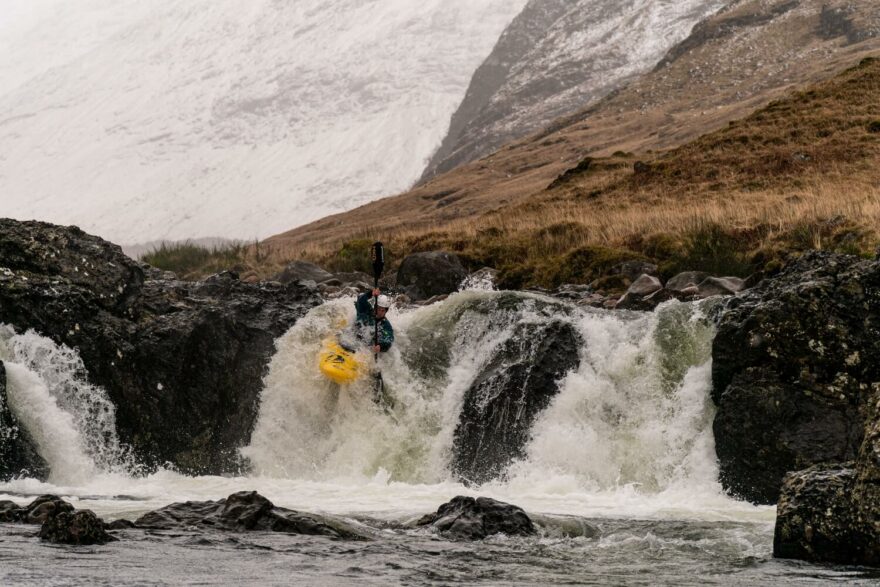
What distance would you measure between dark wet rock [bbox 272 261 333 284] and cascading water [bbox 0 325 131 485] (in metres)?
10.9

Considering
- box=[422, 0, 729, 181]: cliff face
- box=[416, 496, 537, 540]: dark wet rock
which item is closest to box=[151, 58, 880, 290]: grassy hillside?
box=[416, 496, 537, 540]: dark wet rock

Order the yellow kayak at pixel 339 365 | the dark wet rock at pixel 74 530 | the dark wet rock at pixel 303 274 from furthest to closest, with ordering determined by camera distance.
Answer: the dark wet rock at pixel 303 274, the yellow kayak at pixel 339 365, the dark wet rock at pixel 74 530

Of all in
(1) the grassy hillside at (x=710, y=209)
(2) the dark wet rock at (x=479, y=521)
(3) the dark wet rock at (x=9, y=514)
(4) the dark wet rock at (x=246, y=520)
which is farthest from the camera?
(1) the grassy hillside at (x=710, y=209)

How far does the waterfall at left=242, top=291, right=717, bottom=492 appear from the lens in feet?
56.1

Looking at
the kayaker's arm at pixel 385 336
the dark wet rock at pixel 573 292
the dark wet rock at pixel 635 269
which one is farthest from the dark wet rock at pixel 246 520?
the dark wet rock at pixel 635 269

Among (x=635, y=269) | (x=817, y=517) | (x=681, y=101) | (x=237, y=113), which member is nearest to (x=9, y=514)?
(x=817, y=517)

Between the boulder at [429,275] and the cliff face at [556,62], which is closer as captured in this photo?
the boulder at [429,275]

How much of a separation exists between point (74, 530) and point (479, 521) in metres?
4.20

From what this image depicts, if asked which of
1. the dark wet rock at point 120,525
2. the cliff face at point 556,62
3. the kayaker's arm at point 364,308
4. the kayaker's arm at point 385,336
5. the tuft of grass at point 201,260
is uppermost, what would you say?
the cliff face at point 556,62

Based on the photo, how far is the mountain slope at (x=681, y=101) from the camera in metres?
65.2

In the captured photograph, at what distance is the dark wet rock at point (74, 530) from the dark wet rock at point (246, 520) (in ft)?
3.50

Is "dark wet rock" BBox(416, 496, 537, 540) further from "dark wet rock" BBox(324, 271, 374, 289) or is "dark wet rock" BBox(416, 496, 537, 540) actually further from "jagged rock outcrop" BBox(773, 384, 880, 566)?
"dark wet rock" BBox(324, 271, 374, 289)

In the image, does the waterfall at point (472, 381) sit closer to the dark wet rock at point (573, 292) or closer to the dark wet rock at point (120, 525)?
the dark wet rock at point (573, 292)

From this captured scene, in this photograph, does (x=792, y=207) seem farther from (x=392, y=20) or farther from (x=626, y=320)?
(x=392, y=20)
